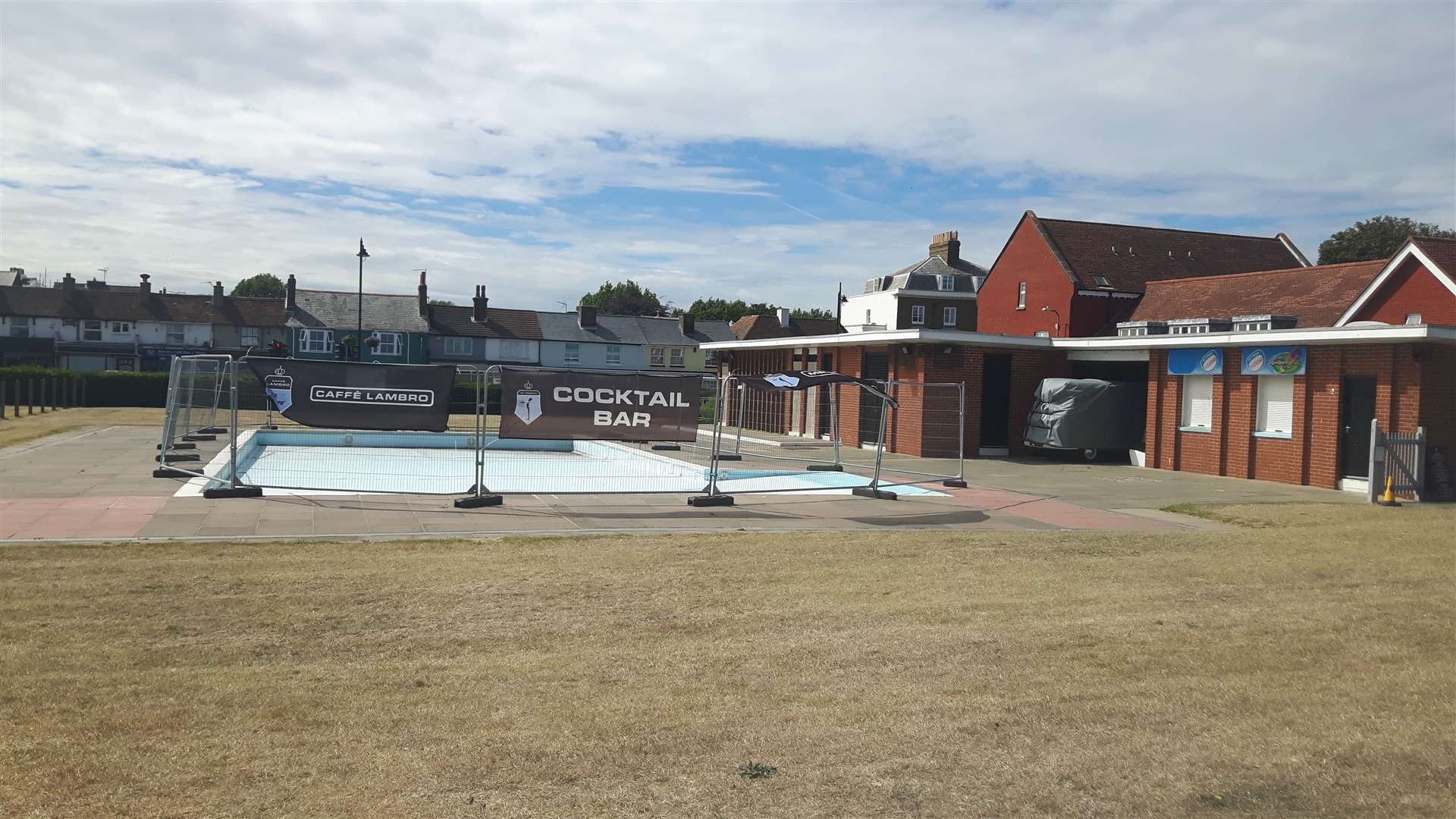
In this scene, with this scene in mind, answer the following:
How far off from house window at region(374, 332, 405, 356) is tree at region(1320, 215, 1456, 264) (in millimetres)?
62794

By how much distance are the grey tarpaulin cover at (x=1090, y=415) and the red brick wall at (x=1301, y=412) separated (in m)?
0.92

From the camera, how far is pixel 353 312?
77.8 m

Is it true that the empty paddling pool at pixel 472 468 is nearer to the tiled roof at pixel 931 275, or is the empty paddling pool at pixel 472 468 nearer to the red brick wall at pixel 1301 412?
the red brick wall at pixel 1301 412

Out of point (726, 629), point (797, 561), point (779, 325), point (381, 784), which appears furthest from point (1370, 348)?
point (779, 325)

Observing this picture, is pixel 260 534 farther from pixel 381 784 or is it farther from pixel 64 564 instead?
pixel 381 784

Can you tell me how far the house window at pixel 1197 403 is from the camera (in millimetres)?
24891

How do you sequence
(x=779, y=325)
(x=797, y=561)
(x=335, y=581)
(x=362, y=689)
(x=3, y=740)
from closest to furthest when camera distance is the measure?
(x=3, y=740)
(x=362, y=689)
(x=335, y=581)
(x=797, y=561)
(x=779, y=325)

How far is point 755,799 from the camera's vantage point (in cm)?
523

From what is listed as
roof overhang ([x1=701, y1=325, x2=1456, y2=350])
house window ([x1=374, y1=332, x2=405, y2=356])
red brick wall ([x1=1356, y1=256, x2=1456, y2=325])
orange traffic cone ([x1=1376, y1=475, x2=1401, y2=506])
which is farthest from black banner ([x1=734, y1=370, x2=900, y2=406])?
house window ([x1=374, y1=332, x2=405, y2=356])

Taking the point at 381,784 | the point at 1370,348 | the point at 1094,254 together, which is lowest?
the point at 381,784

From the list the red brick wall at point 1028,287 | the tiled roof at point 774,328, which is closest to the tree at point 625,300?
the tiled roof at point 774,328

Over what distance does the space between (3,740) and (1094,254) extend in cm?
3627

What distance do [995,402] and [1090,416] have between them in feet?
9.32

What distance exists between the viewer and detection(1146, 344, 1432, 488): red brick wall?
66.6 feet
